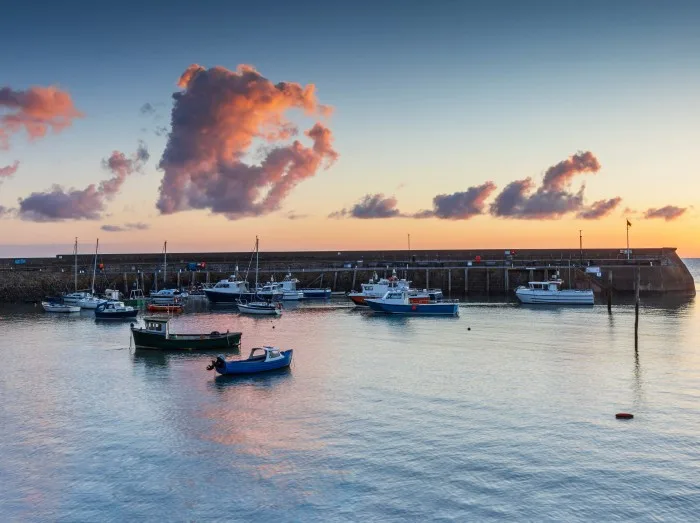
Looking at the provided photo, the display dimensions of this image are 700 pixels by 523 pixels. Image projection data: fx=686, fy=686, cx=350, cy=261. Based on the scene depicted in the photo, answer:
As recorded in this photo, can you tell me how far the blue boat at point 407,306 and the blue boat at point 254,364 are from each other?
40157mm

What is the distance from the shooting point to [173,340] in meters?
55.5

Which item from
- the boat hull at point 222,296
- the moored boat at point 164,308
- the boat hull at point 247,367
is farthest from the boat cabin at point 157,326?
the boat hull at point 222,296

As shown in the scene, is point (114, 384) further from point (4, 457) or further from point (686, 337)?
point (686, 337)

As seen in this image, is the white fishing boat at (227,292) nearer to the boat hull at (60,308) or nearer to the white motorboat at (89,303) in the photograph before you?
the white motorboat at (89,303)

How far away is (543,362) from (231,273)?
87.6 meters

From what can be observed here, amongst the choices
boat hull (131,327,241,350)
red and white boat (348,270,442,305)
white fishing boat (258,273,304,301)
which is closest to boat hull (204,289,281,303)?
white fishing boat (258,273,304,301)

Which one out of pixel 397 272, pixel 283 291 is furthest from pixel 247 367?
pixel 397 272

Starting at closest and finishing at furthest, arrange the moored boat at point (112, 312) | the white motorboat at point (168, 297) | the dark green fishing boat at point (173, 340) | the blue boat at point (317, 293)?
the dark green fishing boat at point (173, 340) < the moored boat at point (112, 312) < the white motorboat at point (168, 297) < the blue boat at point (317, 293)

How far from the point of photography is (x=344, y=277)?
129m

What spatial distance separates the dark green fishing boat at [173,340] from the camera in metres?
55.3

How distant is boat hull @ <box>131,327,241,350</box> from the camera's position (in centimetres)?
5528

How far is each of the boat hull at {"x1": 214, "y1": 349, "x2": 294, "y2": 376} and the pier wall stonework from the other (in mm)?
77443

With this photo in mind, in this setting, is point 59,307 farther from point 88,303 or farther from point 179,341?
point 179,341

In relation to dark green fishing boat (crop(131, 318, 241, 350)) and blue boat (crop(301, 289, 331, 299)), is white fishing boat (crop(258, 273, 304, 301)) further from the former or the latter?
dark green fishing boat (crop(131, 318, 241, 350))
